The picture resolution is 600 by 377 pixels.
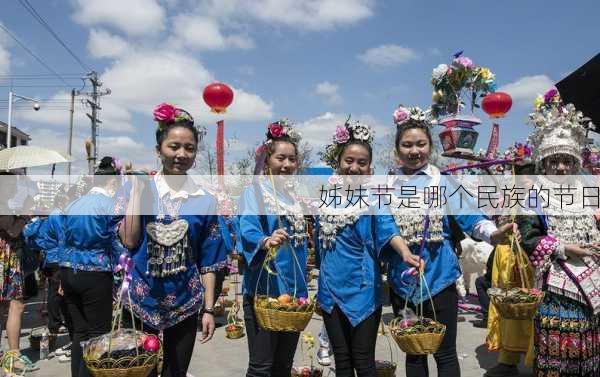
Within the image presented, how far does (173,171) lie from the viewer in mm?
2340

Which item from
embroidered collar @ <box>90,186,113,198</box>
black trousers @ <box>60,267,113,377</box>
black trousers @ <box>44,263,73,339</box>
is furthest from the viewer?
black trousers @ <box>44,263,73,339</box>

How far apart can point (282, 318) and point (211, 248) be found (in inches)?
19.1

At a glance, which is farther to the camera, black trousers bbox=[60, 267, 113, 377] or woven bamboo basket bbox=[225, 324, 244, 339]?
woven bamboo basket bbox=[225, 324, 244, 339]

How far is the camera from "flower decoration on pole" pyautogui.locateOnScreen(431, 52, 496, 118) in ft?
15.2

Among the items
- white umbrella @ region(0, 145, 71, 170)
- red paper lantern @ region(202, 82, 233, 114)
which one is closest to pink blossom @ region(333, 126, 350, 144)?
red paper lantern @ region(202, 82, 233, 114)

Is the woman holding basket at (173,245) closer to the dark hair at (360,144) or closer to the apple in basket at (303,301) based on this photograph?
the apple in basket at (303,301)

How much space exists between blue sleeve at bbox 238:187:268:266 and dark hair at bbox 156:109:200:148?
1.68ft

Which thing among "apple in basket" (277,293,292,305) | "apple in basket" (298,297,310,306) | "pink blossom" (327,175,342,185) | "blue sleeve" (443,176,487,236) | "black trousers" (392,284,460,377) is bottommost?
"black trousers" (392,284,460,377)

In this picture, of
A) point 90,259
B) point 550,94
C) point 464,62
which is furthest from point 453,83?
point 90,259

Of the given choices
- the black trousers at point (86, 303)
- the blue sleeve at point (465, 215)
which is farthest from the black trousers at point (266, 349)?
the blue sleeve at point (465, 215)

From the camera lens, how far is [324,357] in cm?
423

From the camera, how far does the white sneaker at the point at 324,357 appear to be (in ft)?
13.8

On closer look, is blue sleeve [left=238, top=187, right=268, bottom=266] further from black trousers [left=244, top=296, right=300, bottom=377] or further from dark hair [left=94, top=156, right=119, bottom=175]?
dark hair [left=94, top=156, right=119, bottom=175]

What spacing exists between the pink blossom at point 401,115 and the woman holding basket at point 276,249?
583mm
